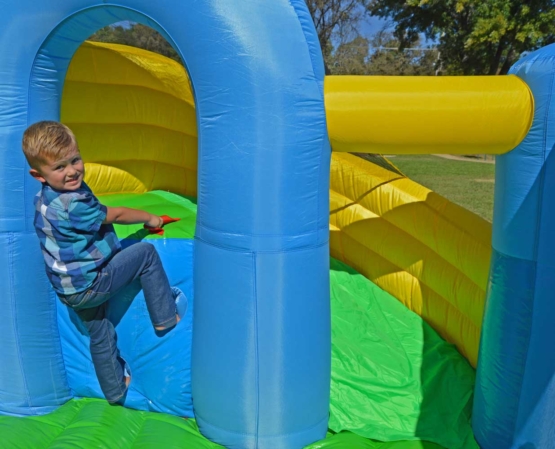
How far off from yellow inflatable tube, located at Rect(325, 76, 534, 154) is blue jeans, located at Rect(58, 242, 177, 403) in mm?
957

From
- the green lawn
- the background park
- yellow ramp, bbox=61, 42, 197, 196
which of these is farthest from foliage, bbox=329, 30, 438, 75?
yellow ramp, bbox=61, 42, 197, 196

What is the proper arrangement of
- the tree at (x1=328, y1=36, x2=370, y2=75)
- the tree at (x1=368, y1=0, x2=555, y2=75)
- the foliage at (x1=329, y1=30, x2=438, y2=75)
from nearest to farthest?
the tree at (x1=368, y1=0, x2=555, y2=75) → the tree at (x1=328, y1=36, x2=370, y2=75) → the foliage at (x1=329, y1=30, x2=438, y2=75)

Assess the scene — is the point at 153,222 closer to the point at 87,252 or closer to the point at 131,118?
the point at 87,252

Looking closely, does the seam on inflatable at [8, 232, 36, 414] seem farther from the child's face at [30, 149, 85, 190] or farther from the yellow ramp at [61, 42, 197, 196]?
the yellow ramp at [61, 42, 197, 196]

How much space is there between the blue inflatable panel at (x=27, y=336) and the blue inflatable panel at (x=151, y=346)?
0.08 metres

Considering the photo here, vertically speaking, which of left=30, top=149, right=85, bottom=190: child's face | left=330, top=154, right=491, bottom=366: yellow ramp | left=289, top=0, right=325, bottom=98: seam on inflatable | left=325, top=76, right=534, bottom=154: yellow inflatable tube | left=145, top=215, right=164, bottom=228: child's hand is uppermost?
left=289, top=0, right=325, bottom=98: seam on inflatable

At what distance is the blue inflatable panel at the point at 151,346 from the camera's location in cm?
243

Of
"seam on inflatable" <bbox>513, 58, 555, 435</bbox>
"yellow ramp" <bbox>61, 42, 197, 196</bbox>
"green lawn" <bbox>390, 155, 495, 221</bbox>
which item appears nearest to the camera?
"seam on inflatable" <bbox>513, 58, 555, 435</bbox>

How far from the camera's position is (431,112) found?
1.91m

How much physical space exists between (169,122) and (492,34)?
10985 mm

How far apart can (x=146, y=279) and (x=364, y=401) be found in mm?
1189

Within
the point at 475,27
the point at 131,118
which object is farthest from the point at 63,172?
the point at 475,27

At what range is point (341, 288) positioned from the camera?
3.15m

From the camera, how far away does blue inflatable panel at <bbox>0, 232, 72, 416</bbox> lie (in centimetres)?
230
